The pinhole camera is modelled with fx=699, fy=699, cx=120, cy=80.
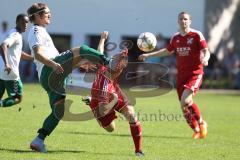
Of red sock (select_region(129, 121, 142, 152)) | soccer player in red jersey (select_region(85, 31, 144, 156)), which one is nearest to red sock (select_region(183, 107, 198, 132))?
soccer player in red jersey (select_region(85, 31, 144, 156))

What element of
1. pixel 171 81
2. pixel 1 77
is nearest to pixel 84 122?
pixel 1 77

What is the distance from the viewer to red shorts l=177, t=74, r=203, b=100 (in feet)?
41.2

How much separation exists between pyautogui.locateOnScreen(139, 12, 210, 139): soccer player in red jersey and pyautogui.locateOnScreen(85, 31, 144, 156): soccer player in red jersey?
2.55 m

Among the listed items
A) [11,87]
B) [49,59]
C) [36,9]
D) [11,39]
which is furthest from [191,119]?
[36,9]

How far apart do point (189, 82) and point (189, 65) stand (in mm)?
319

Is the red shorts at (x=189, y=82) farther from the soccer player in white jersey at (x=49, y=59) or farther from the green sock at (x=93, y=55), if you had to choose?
the green sock at (x=93, y=55)

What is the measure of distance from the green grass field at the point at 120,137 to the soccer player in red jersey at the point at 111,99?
0.39 m

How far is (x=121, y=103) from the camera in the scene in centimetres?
977

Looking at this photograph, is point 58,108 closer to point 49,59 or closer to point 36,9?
point 49,59

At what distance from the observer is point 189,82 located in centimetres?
1264

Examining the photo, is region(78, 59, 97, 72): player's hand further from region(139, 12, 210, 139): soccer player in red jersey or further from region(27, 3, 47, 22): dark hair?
region(139, 12, 210, 139): soccer player in red jersey

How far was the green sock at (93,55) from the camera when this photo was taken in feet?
31.3

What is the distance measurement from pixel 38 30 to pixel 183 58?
3.77m

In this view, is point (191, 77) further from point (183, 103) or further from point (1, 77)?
point (1, 77)
